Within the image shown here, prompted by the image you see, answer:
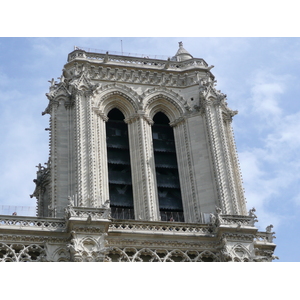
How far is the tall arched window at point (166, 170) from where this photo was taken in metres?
41.2

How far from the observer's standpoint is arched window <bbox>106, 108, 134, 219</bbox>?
40.5 metres

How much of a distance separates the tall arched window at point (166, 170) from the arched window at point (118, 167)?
5.01 feet

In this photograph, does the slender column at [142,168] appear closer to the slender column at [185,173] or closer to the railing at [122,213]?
the railing at [122,213]

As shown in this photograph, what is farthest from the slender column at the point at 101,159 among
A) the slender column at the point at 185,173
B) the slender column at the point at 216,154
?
the slender column at the point at 216,154

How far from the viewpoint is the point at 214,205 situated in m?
40.2

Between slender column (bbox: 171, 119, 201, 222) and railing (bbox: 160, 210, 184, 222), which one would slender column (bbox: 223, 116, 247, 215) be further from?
railing (bbox: 160, 210, 184, 222)

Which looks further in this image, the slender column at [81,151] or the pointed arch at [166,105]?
the pointed arch at [166,105]

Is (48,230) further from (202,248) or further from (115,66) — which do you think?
(115,66)

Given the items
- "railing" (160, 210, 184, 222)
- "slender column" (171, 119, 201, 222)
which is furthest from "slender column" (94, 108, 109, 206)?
"slender column" (171, 119, 201, 222)

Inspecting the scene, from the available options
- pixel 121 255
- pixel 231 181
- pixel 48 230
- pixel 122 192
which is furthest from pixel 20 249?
pixel 231 181

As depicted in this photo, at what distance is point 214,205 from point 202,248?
10.8 feet

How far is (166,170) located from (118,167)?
2.48 meters

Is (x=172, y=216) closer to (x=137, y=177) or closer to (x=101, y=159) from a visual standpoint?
(x=137, y=177)

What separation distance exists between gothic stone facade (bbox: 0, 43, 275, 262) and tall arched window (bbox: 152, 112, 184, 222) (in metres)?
0.10
